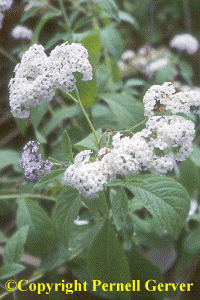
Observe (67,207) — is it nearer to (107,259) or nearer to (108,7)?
(107,259)

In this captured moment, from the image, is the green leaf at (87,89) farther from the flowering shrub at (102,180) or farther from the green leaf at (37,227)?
the green leaf at (37,227)

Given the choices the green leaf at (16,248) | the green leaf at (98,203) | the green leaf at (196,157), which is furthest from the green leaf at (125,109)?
the green leaf at (16,248)

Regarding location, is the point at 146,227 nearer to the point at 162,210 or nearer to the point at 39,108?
the point at 162,210

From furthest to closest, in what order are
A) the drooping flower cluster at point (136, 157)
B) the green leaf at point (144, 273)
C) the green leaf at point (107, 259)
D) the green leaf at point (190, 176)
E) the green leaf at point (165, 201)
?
the green leaf at point (190, 176)
the green leaf at point (144, 273)
the green leaf at point (107, 259)
the green leaf at point (165, 201)
the drooping flower cluster at point (136, 157)

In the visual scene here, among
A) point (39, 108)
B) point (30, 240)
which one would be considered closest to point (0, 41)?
point (39, 108)

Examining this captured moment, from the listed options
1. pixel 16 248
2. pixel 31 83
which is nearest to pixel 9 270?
pixel 16 248

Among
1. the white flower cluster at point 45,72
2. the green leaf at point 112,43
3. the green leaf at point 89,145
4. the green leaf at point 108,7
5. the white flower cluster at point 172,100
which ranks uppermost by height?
the green leaf at point 108,7
